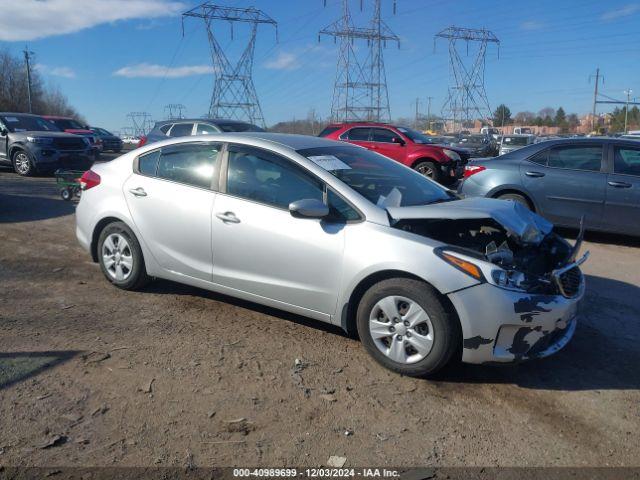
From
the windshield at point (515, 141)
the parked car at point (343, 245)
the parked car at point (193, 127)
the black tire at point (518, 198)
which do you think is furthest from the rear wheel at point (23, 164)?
the windshield at point (515, 141)

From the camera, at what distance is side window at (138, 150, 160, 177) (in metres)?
5.12

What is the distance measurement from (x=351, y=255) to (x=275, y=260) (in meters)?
0.66

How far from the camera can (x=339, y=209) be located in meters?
4.04

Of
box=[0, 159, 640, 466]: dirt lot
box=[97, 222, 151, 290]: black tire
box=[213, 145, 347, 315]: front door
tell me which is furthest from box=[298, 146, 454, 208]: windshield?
box=[97, 222, 151, 290]: black tire

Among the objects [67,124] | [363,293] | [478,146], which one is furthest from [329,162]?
[67,124]

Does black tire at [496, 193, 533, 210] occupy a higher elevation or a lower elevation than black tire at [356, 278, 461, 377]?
higher

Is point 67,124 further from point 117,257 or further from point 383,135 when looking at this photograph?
point 117,257

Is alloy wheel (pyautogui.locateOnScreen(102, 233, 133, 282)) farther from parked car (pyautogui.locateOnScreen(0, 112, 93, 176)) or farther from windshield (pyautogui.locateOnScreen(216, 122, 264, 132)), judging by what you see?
parked car (pyautogui.locateOnScreen(0, 112, 93, 176))

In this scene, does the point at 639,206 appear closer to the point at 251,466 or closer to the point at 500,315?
the point at 500,315

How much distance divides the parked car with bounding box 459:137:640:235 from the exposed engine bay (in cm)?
380

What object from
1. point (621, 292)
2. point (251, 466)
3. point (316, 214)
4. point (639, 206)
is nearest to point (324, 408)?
point (251, 466)

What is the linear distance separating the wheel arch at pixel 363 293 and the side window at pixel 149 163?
7.65 feet

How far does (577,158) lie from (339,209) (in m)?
5.54

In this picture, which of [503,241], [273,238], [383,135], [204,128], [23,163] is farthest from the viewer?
[383,135]
